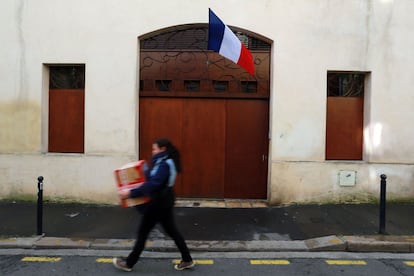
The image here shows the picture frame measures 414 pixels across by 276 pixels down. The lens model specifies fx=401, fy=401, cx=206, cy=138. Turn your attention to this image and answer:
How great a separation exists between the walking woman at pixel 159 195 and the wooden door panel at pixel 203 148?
3.93 metres

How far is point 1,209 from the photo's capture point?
800cm

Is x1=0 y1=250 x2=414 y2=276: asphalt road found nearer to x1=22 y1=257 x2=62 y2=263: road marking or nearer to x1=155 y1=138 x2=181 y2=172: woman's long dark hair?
x1=22 y1=257 x2=62 y2=263: road marking

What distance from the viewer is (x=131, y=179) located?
488cm

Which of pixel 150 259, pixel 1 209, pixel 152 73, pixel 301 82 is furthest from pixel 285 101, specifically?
pixel 1 209

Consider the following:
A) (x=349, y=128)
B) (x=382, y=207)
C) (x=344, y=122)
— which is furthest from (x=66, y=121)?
(x=382, y=207)

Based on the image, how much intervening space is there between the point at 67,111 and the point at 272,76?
4.56 meters

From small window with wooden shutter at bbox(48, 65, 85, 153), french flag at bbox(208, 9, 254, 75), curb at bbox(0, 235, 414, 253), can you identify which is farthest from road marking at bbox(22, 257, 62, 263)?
french flag at bbox(208, 9, 254, 75)

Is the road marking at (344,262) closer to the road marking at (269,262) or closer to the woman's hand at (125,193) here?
the road marking at (269,262)

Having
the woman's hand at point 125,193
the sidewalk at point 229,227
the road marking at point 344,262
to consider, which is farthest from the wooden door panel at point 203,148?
the woman's hand at point 125,193

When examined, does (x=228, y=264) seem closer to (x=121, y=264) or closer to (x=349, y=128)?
(x=121, y=264)

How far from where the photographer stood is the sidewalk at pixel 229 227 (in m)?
6.01

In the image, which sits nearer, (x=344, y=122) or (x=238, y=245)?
(x=238, y=245)

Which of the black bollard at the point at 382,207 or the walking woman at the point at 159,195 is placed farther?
the black bollard at the point at 382,207

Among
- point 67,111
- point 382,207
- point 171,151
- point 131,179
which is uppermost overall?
point 67,111
